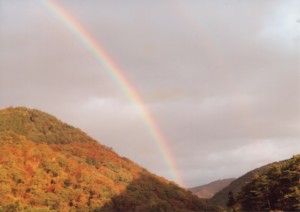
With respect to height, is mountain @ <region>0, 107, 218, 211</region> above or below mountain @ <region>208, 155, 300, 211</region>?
above

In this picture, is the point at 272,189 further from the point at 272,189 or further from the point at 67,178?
the point at 67,178

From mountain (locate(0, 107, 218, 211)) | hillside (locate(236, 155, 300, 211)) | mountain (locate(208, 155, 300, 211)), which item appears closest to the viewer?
mountain (locate(208, 155, 300, 211))

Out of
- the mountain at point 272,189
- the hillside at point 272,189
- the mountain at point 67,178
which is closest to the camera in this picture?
the mountain at point 272,189

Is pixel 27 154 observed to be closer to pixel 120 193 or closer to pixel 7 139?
pixel 7 139

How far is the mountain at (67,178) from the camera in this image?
5297cm

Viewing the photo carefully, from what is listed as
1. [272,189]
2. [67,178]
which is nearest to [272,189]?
[272,189]

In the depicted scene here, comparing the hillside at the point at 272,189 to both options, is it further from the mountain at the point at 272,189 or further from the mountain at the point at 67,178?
the mountain at the point at 67,178

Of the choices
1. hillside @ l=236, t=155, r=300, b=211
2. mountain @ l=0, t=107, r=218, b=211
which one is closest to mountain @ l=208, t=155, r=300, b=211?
hillside @ l=236, t=155, r=300, b=211

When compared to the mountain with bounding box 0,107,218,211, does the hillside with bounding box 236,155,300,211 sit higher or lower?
lower

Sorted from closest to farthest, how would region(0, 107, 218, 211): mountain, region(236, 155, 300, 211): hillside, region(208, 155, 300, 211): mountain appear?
1. region(208, 155, 300, 211): mountain
2. region(236, 155, 300, 211): hillside
3. region(0, 107, 218, 211): mountain

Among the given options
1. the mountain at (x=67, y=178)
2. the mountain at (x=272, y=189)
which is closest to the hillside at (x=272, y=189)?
the mountain at (x=272, y=189)

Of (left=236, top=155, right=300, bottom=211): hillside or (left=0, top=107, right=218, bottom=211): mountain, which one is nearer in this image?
(left=236, top=155, right=300, bottom=211): hillside

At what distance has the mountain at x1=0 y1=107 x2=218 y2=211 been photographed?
Result: 53.0 metres

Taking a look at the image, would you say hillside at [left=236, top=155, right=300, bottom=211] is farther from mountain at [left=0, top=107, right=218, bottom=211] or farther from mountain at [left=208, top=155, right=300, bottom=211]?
mountain at [left=0, top=107, right=218, bottom=211]
